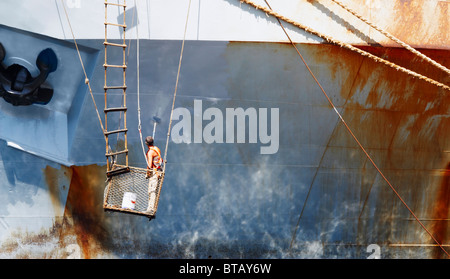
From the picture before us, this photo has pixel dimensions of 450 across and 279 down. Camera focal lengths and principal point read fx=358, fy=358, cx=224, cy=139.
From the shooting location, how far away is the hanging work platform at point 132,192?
4.84 metres

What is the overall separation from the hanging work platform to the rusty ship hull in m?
0.47

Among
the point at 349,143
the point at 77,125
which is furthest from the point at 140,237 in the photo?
the point at 349,143

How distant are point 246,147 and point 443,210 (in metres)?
3.71

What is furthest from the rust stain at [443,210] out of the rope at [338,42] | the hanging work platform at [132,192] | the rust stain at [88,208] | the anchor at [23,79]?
the anchor at [23,79]

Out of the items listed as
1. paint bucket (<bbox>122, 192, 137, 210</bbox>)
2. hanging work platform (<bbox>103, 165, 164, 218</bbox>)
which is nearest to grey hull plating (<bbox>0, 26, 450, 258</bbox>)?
hanging work platform (<bbox>103, 165, 164, 218</bbox>)

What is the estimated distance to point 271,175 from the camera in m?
6.00

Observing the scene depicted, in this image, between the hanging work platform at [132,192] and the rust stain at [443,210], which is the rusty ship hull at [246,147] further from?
the hanging work platform at [132,192]

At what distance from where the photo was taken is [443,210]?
633 cm

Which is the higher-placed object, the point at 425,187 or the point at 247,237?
the point at 425,187

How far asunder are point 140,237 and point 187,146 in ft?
Answer: 5.79

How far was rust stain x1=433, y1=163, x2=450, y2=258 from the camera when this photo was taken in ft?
20.5

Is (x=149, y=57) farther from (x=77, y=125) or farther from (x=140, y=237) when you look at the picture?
(x=140, y=237)

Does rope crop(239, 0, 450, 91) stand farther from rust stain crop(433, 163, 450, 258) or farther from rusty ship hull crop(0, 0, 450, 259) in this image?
rust stain crop(433, 163, 450, 258)
